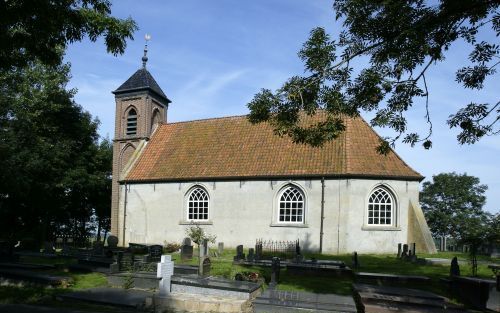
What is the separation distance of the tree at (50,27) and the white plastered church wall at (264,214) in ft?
54.6

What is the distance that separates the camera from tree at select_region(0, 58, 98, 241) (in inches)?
1030

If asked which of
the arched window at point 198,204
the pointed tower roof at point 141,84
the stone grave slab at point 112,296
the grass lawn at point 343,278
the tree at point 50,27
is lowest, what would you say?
the stone grave slab at point 112,296

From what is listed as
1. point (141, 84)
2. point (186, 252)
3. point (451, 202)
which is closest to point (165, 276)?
point (186, 252)

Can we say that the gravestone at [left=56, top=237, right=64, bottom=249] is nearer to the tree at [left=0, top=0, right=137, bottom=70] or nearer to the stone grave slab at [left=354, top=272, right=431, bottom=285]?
the stone grave slab at [left=354, top=272, right=431, bottom=285]

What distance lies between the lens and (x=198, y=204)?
25594mm

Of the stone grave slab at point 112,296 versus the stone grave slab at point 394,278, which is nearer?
the stone grave slab at point 112,296

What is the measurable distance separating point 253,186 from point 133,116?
11.0 meters

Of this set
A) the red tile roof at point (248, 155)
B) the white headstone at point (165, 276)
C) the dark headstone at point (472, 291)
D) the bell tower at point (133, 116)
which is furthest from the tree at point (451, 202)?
the white headstone at point (165, 276)

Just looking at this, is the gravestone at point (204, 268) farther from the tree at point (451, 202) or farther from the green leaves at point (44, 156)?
the tree at point (451, 202)

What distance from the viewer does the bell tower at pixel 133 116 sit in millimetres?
29255

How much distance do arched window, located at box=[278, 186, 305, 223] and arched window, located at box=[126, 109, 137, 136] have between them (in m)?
12.1

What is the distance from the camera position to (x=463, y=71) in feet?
26.9

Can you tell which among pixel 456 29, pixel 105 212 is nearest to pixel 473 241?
pixel 456 29

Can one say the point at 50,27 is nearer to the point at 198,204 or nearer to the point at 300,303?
the point at 300,303
